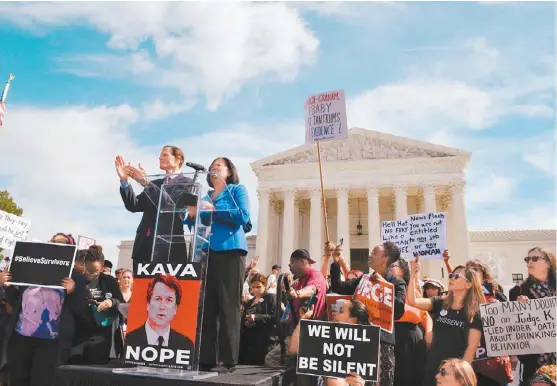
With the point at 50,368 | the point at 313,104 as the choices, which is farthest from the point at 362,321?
the point at 313,104

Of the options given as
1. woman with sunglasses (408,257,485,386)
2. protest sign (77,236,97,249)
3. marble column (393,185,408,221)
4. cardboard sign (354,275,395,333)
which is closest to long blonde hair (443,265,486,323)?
woman with sunglasses (408,257,485,386)

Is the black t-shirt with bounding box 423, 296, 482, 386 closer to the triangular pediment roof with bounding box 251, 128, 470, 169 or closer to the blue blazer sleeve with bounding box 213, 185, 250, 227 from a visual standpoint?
the blue blazer sleeve with bounding box 213, 185, 250, 227

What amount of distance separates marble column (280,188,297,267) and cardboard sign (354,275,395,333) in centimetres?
2965

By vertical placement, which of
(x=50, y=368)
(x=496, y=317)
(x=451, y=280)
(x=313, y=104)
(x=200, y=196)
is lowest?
(x=50, y=368)

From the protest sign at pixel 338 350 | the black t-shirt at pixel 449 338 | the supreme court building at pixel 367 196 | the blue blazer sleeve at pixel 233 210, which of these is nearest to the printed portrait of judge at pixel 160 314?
the blue blazer sleeve at pixel 233 210

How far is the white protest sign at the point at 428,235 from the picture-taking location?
7.71 meters

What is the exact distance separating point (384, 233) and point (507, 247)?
35.1 m

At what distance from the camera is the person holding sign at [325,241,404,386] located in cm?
409

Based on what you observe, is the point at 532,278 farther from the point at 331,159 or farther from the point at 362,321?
the point at 331,159

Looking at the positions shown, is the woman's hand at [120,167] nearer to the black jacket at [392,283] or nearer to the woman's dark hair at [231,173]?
the woman's dark hair at [231,173]

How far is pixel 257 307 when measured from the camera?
6.54 metres

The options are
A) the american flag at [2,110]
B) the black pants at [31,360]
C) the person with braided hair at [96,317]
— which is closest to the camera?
the black pants at [31,360]

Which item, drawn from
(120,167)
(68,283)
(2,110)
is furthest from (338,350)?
(2,110)

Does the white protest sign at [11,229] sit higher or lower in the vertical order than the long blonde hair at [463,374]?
higher
